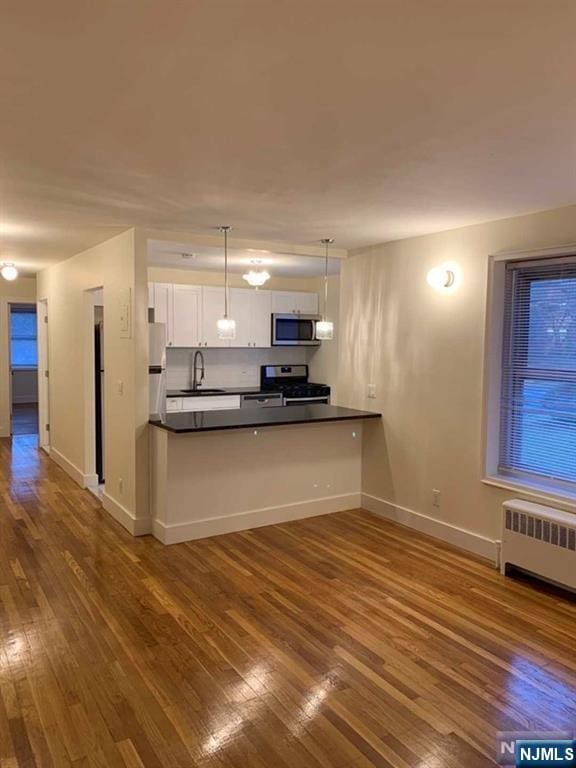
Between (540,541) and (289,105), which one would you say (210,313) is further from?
(289,105)

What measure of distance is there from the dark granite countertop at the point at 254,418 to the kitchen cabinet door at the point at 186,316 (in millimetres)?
1979

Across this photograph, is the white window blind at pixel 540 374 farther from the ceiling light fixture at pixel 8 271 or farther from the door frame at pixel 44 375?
the door frame at pixel 44 375

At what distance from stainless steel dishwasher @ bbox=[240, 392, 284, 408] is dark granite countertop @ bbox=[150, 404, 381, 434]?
6.03ft

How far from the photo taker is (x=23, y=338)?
12359mm

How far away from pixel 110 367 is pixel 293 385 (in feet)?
10.5

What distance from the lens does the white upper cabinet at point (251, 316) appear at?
7125mm

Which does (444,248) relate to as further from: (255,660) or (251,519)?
(255,660)

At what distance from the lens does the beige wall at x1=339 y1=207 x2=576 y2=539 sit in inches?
160

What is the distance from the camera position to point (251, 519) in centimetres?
475

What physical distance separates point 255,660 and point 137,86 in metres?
2.55

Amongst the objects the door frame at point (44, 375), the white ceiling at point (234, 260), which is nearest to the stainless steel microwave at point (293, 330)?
the white ceiling at point (234, 260)

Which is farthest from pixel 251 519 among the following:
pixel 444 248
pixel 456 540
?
pixel 444 248

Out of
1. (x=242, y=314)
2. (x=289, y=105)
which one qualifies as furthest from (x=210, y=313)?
(x=289, y=105)

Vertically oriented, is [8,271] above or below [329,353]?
above
